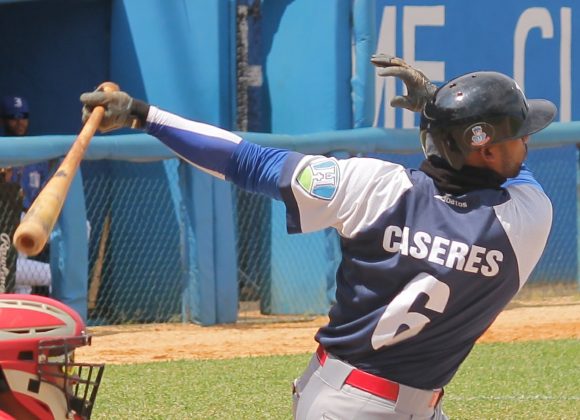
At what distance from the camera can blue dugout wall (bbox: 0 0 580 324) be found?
10094 millimetres

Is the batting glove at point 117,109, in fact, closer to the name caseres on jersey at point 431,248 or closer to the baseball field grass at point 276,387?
the name caseres on jersey at point 431,248

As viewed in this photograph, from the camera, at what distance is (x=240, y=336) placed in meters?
9.45

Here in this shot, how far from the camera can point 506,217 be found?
9.83ft

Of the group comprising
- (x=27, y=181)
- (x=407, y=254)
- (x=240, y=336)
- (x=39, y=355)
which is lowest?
(x=240, y=336)

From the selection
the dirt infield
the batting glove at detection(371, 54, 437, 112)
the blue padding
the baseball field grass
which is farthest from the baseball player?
the blue padding

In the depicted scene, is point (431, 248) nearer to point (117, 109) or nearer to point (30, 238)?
point (117, 109)

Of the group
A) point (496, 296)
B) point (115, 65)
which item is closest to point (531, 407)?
point (496, 296)

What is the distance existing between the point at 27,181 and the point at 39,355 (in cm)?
730

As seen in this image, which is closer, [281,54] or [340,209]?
[340,209]

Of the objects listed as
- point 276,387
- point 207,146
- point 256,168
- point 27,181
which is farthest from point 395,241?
point 27,181

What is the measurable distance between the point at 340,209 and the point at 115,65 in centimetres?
871

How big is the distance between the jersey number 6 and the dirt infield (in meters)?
5.33

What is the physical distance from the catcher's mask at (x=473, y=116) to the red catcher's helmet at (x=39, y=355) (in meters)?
0.99

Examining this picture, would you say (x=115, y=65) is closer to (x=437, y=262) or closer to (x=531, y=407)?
(x=531, y=407)
